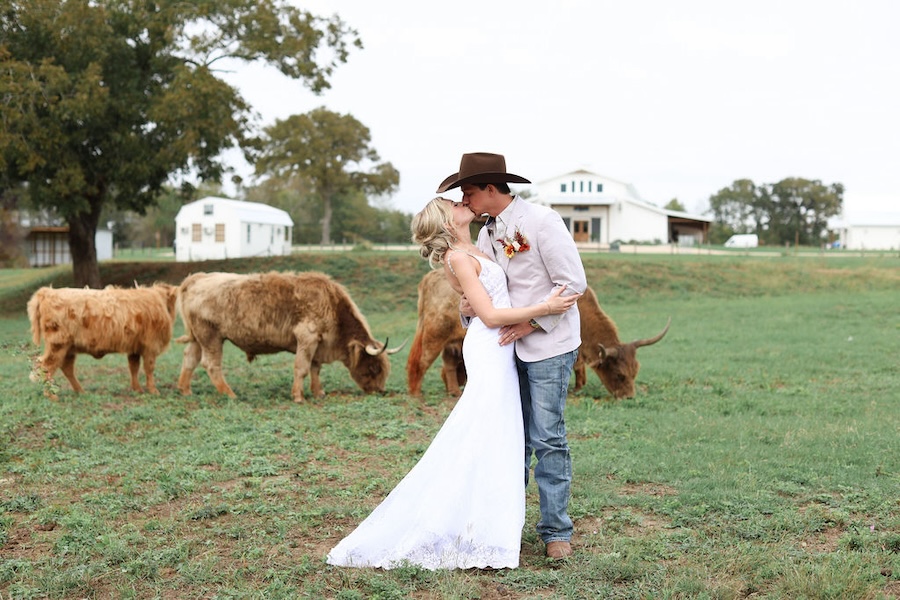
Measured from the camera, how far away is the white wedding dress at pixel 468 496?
16.1 feet

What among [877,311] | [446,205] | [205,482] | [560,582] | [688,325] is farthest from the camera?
[877,311]

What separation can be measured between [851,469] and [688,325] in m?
14.8

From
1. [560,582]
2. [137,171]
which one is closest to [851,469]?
[560,582]

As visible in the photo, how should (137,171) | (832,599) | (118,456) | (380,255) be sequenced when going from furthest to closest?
(380,255) < (137,171) < (118,456) < (832,599)

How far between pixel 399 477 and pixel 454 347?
16.3 ft

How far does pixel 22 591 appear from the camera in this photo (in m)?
4.54

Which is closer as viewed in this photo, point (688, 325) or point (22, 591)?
point (22, 591)

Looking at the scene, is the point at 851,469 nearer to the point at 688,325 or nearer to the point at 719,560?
the point at 719,560

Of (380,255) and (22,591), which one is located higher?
(380,255)

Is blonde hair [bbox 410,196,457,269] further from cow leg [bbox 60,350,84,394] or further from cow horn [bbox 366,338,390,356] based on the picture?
cow leg [bbox 60,350,84,394]

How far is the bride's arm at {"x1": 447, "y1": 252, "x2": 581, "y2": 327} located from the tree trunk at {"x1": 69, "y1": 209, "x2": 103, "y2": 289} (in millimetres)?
25790

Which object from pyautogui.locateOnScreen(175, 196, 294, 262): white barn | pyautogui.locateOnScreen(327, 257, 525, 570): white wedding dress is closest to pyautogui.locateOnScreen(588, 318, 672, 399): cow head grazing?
pyautogui.locateOnScreen(327, 257, 525, 570): white wedding dress

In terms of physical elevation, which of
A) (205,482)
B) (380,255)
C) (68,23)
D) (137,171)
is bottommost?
(205,482)

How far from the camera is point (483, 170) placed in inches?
200
